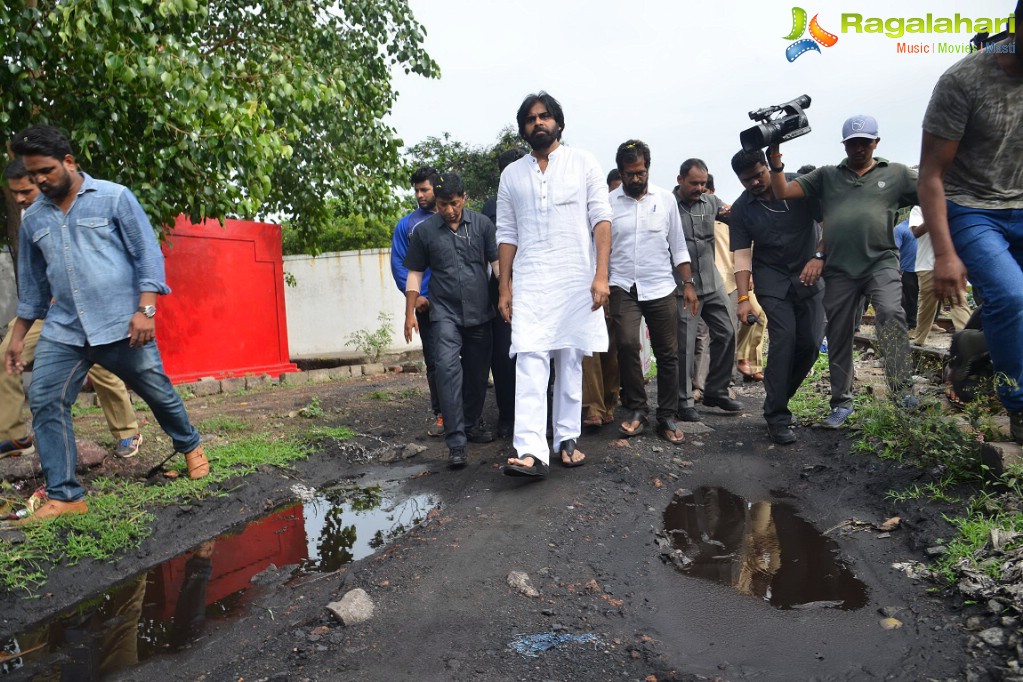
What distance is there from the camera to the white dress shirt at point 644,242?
16.9 ft

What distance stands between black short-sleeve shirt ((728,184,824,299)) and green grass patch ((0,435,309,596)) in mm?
3331

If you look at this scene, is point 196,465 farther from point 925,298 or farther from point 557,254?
Result: point 925,298

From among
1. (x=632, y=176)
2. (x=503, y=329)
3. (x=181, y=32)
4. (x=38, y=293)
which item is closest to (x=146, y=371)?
(x=38, y=293)

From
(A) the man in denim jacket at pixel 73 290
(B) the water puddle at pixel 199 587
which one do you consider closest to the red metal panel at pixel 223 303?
(A) the man in denim jacket at pixel 73 290

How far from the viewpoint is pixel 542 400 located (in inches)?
166

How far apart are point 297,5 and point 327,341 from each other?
654 centimetres

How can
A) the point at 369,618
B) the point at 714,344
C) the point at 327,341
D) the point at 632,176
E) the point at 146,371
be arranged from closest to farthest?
the point at 369,618 < the point at 146,371 < the point at 632,176 < the point at 714,344 < the point at 327,341

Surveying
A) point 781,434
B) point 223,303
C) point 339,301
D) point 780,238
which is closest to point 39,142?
point 780,238

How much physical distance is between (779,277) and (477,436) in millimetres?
2297

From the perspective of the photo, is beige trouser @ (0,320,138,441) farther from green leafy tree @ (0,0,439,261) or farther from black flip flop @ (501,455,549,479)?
black flip flop @ (501,455,549,479)

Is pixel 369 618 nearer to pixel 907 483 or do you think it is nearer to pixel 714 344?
pixel 907 483

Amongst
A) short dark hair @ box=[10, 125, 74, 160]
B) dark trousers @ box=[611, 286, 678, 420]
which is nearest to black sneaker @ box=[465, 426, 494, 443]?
dark trousers @ box=[611, 286, 678, 420]

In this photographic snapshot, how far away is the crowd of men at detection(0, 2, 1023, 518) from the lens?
10.5ft

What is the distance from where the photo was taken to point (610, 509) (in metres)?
3.76
